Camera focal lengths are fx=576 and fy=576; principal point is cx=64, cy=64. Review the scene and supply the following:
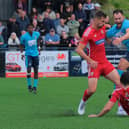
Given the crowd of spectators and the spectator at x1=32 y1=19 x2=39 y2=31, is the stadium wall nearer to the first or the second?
the crowd of spectators

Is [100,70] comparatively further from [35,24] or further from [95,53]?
[35,24]

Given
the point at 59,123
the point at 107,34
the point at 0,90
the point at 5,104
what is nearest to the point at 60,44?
the point at 0,90

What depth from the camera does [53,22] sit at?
25.0m

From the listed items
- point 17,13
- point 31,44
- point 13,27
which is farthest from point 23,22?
point 31,44

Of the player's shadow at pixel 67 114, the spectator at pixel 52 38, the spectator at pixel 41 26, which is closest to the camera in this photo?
the player's shadow at pixel 67 114

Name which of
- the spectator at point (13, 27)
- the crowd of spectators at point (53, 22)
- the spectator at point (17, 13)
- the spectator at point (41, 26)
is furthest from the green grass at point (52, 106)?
the spectator at point (17, 13)

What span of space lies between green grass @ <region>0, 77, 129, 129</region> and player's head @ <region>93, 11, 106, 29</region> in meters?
1.75

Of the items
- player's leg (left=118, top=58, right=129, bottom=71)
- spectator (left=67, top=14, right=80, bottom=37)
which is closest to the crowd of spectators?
spectator (left=67, top=14, right=80, bottom=37)

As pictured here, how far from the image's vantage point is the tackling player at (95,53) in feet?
36.0

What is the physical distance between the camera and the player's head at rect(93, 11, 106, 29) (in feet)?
35.7

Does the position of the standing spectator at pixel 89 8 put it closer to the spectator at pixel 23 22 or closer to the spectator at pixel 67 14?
the spectator at pixel 67 14

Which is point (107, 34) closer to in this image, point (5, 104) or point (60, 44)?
point (5, 104)

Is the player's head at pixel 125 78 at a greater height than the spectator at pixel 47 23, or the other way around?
the spectator at pixel 47 23

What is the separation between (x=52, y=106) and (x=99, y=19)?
3005 mm
